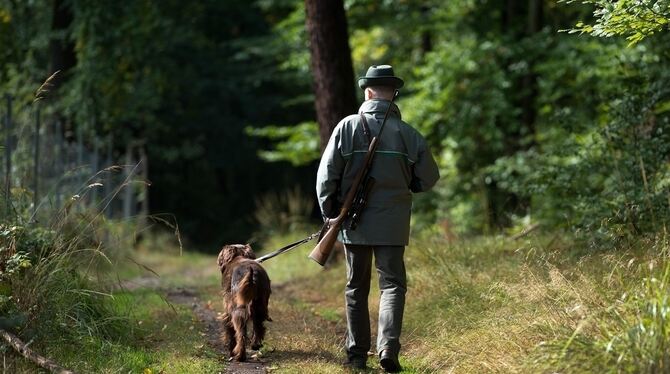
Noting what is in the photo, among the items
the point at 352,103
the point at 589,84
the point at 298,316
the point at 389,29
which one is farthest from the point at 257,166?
the point at 298,316

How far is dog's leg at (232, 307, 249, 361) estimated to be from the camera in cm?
668

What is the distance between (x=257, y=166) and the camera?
3150 centimetres

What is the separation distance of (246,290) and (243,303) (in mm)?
103

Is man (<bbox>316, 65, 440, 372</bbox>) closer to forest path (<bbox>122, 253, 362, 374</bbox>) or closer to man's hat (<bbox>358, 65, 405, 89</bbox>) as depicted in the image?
man's hat (<bbox>358, 65, 405, 89</bbox>)

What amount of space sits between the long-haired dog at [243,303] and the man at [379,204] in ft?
2.19

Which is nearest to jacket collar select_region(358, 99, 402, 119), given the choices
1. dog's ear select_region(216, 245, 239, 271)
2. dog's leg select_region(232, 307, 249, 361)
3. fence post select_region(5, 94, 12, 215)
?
dog's ear select_region(216, 245, 239, 271)

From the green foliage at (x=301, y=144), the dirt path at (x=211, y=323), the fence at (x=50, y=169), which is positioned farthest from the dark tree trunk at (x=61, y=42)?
the dirt path at (x=211, y=323)

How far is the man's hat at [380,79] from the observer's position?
6.71 metres

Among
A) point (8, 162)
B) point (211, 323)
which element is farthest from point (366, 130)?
point (8, 162)

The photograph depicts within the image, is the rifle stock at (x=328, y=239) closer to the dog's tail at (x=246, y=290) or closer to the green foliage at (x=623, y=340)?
the dog's tail at (x=246, y=290)

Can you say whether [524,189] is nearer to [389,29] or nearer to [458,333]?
[458,333]

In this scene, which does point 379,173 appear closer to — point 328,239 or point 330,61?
point 328,239

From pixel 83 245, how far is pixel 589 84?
10.3 metres

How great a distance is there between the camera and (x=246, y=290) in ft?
21.8
